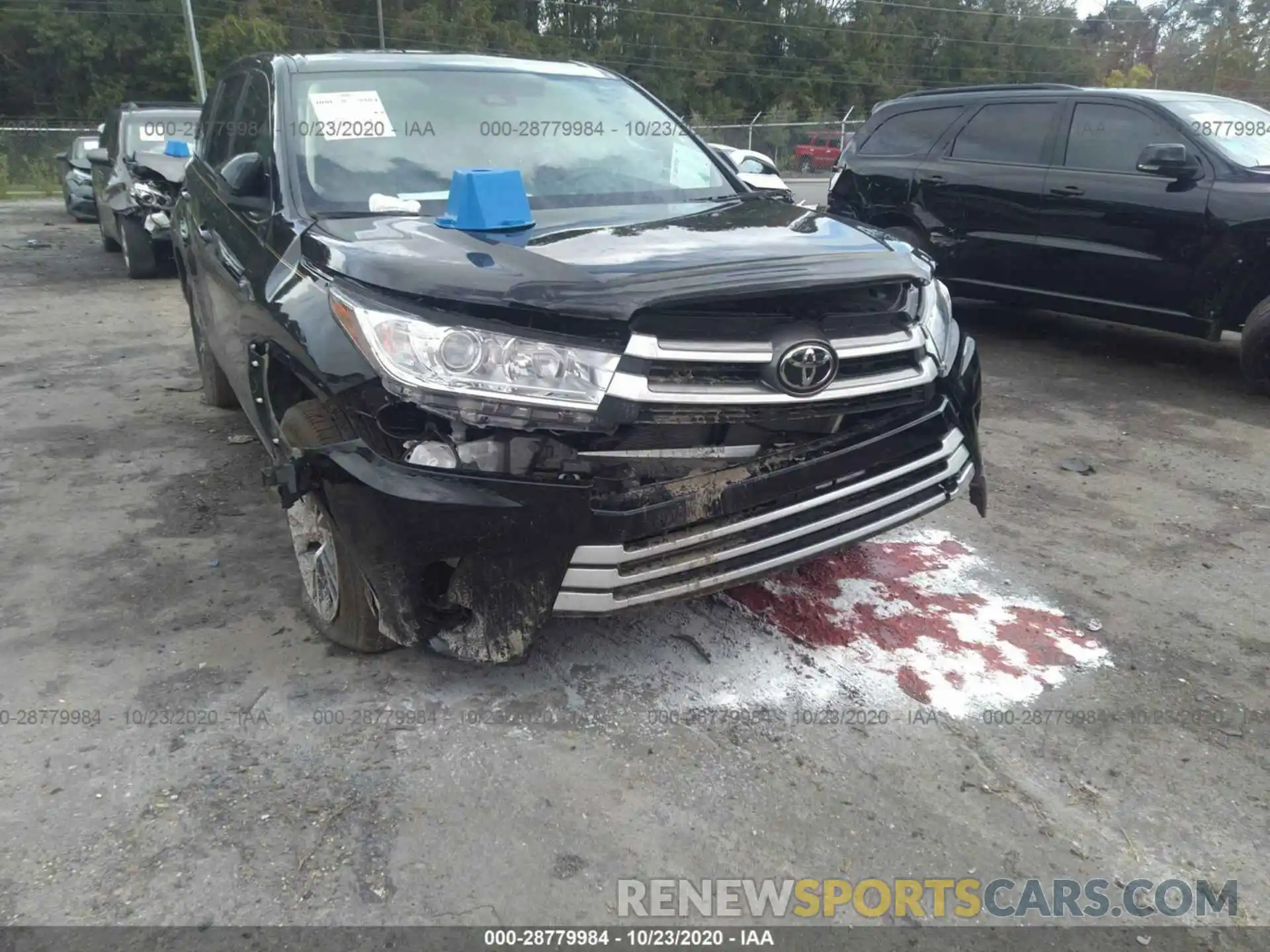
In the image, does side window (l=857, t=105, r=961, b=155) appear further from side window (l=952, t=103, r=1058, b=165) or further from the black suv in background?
side window (l=952, t=103, r=1058, b=165)

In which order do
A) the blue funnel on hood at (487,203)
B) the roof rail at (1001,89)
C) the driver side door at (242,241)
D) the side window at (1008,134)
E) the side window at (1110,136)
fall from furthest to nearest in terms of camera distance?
1. the roof rail at (1001,89)
2. the side window at (1008,134)
3. the side window at (1110,136)
4. the driver side door at (242,241)
5. the blue funnel on hood at (487,203)

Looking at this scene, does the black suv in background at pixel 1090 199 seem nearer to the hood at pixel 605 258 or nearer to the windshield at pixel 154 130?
the hood at pixel 605 258

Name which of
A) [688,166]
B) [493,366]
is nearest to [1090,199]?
[688,166]

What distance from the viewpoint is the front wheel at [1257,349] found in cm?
571

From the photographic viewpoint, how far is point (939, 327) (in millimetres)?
3156

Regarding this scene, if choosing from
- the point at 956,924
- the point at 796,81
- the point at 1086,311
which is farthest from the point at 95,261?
the point at 796,81

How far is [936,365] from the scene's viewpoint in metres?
3.01

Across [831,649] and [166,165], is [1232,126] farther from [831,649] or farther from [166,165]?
[166,165]

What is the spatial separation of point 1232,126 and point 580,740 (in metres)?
6.19

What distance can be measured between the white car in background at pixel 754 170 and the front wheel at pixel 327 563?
7.15 ft

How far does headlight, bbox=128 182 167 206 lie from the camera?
31.9ft

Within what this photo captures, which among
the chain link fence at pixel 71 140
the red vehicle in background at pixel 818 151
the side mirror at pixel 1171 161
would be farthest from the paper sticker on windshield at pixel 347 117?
the red vehicle in background at pixel 818 151

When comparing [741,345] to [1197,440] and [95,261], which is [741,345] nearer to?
[1197,440]

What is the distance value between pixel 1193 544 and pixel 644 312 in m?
2.83
